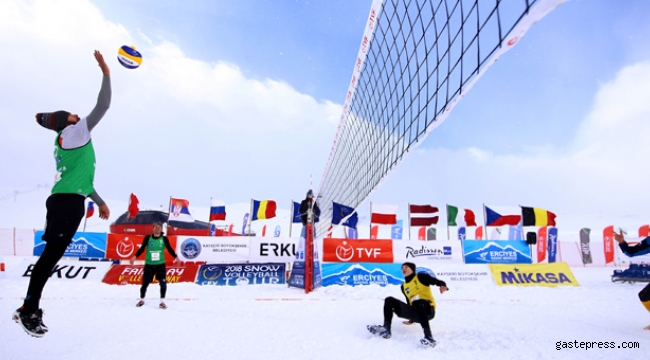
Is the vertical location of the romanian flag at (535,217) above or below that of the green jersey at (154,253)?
above

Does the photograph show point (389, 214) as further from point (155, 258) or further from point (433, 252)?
point (155, 258)

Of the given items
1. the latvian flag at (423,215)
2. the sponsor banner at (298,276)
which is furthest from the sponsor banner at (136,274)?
the latvian flag at (423,215)

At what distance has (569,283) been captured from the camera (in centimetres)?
952

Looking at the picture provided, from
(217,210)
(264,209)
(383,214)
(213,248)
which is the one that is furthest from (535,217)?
(217,210)

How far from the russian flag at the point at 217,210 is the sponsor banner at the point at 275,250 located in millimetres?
5595

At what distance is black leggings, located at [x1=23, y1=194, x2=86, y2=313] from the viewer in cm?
217

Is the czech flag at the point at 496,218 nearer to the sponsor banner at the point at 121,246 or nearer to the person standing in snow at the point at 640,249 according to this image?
the person standing in snow at the point at 640,249

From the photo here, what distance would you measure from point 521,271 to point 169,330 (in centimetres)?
953

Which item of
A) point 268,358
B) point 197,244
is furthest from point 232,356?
point 197,244

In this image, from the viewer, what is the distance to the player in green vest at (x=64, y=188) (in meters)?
2.17

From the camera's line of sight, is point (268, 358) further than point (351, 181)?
No

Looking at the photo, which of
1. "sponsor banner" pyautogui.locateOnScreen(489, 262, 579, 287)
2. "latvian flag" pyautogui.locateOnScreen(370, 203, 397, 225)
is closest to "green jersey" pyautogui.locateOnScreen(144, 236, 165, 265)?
"sponsor banner" pyautogui.locateOnScreen(489, 262, 579, 287)

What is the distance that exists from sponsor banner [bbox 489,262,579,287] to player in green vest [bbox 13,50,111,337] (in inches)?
402

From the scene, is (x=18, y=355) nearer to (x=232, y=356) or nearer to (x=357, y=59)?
(x=232, y=356)
